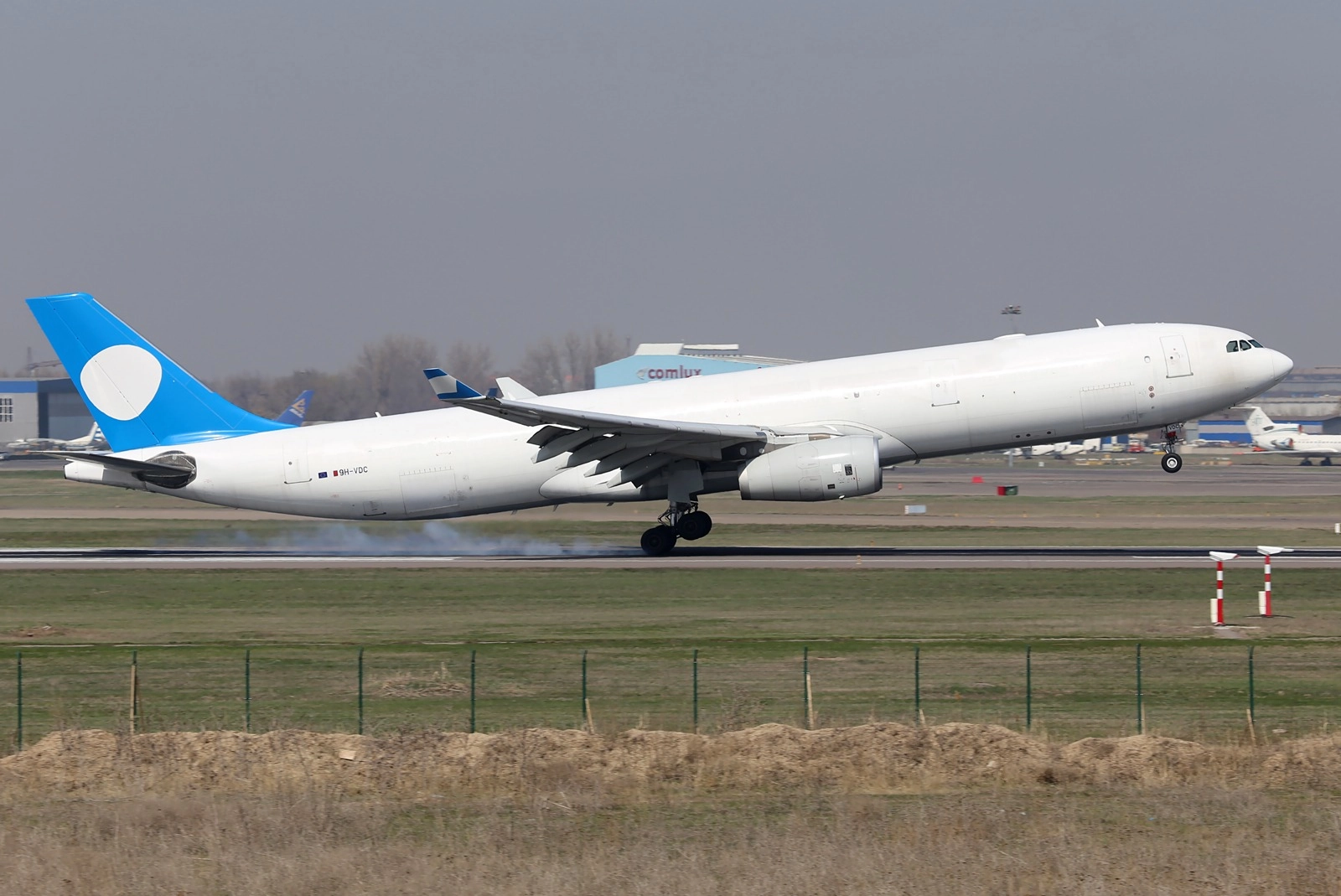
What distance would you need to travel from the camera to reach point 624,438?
1598 inches

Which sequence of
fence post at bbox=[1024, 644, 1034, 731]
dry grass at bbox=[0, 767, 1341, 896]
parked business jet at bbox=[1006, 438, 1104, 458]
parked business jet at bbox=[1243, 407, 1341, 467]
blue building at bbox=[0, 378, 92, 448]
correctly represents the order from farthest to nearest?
blue building at bbox=[0, 378, 92, 448] → parked business jet at bbox=[1006, 438, 1104, 458] → parked business jet at bbox=[1243, 407, 1341, 467] → fence post at bbox=[1024, 644, 1034, 731] → dry grass at bbox=[0, 767, 1341, 896]

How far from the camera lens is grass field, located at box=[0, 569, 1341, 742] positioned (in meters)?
23.3

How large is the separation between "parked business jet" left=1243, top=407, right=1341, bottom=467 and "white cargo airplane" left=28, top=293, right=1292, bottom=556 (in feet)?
269

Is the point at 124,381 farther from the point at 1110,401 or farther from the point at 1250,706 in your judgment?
the point at 1250,706

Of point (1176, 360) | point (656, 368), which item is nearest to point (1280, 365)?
point (1176, 360)

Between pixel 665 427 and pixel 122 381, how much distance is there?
17361mm

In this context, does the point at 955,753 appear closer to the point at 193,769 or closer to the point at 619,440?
the point at 193,769

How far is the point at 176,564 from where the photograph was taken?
147 feet

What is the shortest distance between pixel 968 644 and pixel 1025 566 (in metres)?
13.2

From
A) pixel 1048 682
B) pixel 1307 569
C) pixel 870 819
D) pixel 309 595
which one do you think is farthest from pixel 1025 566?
pixel 870 819

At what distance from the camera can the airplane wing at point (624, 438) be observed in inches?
1540

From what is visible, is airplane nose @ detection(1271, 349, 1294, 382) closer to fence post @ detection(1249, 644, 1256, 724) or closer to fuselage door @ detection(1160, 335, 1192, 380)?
fuselage door @ detection(1160, 335, 1192, 380)

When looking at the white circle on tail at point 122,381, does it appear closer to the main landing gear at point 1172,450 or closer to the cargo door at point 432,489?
the cargo door at point 432,489

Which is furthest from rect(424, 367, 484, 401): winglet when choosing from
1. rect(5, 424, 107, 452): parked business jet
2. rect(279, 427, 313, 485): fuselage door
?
rect(5, 424, 107, 452): parked business jet
